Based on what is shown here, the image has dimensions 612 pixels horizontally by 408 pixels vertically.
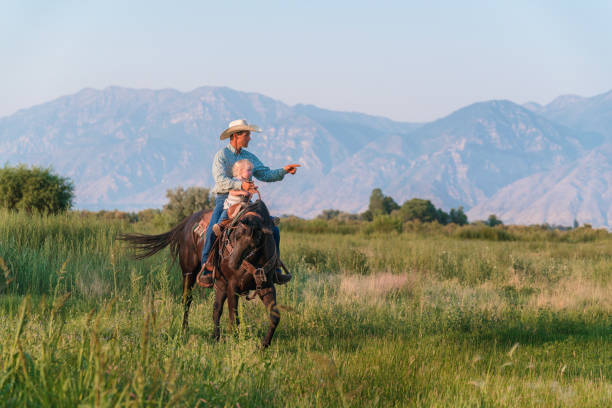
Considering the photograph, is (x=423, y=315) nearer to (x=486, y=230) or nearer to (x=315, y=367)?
(x=315, y=367)

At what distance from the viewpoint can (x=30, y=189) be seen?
22.1m

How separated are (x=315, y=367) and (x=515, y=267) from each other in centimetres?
1386

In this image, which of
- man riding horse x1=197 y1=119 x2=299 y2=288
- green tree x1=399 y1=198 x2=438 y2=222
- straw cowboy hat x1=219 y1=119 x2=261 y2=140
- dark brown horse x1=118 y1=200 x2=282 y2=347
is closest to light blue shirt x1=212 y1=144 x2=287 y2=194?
man riding horse x1=197 y1=119 x2=299 y2=288

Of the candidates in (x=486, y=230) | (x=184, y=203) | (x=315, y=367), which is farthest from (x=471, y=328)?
(x=486, y=230)

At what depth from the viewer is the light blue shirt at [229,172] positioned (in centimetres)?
750

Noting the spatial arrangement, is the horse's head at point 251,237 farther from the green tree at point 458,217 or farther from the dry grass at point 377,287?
the green tree at point 458,217

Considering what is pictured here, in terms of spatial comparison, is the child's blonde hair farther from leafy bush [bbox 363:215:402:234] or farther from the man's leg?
leafy bush [bbox 363:215:402:234]

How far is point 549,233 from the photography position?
124 feet

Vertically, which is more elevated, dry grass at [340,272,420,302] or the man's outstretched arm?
the man's outstretched arm

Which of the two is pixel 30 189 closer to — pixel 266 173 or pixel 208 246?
pixel 208 246

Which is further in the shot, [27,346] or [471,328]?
[471,328]

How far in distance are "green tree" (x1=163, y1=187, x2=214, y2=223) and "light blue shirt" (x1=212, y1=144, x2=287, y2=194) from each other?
23762 millimetres

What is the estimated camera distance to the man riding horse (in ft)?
24.8

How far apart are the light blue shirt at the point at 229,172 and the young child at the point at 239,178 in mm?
116
